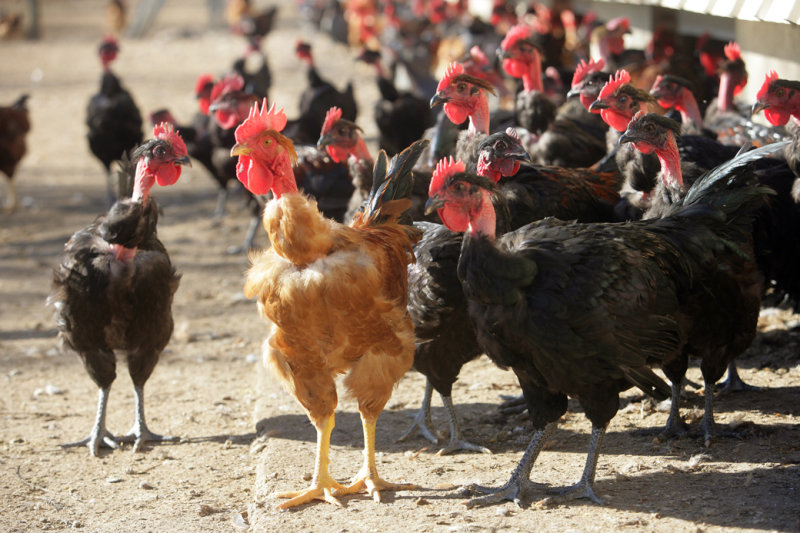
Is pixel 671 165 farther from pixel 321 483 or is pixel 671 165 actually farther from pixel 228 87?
pixel 228 87

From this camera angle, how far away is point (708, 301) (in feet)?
14.7

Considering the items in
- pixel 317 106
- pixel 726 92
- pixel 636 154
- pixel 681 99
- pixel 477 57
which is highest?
pixel 477 57

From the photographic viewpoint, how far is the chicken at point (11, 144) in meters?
11.4

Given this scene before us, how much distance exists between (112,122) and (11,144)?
5.53 ft

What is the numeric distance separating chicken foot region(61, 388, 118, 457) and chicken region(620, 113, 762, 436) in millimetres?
3439

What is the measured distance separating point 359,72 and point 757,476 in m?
17.3

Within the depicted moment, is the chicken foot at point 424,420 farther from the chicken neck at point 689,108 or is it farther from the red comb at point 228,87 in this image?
the red comb at point 228,87

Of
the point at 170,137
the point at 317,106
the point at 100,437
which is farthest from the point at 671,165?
the point at 317,106

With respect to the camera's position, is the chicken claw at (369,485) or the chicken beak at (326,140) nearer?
the chicken claw at (369,485)

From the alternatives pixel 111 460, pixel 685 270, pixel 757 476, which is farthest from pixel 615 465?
pixel 111 460

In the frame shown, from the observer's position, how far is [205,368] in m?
6.70

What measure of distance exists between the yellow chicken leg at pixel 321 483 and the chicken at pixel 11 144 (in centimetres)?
863

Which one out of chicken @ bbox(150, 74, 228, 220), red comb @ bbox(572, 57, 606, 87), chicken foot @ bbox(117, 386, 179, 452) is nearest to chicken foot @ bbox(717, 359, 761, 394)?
red comb @ bbox(572, 57, 606, 87)

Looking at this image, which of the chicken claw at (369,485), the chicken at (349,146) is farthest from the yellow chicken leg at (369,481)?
the chicken at (349,146)
